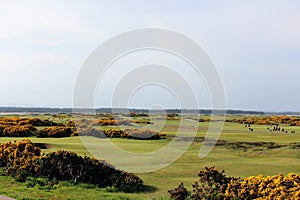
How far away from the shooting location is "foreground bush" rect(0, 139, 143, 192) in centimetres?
1511

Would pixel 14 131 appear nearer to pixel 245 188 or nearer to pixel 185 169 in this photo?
pixel 185 169

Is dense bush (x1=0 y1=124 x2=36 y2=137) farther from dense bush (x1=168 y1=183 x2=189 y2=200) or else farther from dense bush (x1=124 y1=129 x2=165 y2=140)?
dense bush (x1=168 y1=183 x2=189 y2=200)

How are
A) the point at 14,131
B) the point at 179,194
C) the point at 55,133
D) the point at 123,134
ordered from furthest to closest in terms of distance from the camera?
the point at 55,133 < the point at 14,131 < the point at 123,134 < the point at 179,194

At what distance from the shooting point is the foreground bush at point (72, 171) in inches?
595

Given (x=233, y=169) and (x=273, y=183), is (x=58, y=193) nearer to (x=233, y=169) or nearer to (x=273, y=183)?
(x=273, y=183)

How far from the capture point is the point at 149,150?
79.4ft

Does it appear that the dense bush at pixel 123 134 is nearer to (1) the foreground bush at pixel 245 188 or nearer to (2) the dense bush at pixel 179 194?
(1) the foreground bush at pixel 245 188

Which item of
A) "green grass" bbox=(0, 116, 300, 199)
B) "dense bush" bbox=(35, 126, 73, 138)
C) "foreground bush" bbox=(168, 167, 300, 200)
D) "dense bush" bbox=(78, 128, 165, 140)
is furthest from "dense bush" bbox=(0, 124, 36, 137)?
"foreground bush" bbox=(168, 167, 300, 200)

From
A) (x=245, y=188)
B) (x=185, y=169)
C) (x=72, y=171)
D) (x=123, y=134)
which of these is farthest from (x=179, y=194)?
(x=123, y=134)

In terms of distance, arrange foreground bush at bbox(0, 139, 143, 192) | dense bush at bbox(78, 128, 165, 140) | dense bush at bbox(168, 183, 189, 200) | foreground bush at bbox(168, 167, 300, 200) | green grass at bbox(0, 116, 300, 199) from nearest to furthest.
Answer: foreground bush at bbox(168, 167, 300, 200)
dense bush at bbox(168, 183, 189, 200)
green grass at bbox(0, 116, 300, 199)
foreground bush at bbox(0, 139, 143, 192)
dense bush at bbox(78, 128, 165, 140)

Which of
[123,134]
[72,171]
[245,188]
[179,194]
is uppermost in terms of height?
[123,134]

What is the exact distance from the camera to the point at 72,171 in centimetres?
1579

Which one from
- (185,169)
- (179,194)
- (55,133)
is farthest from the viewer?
(55,133)

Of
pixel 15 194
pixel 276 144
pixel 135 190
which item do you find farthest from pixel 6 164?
pixel 276 144
